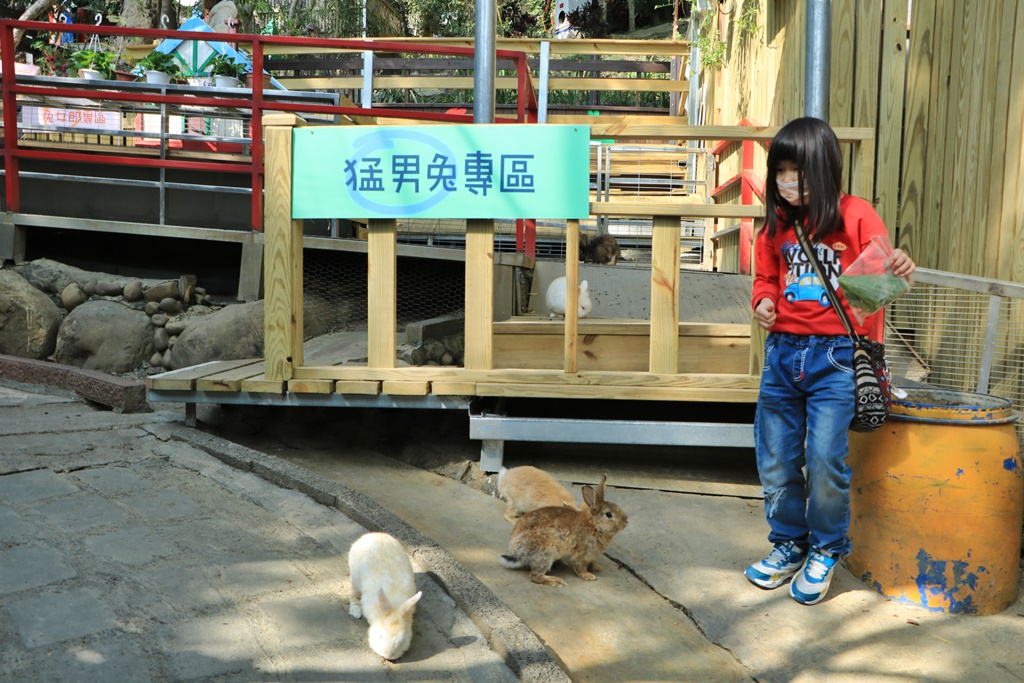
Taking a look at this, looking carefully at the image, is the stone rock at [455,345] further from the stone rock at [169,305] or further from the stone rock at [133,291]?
the stone rock at [133,291]

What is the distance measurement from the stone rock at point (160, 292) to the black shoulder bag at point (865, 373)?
5.51 meters

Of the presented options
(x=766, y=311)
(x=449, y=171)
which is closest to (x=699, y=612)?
(x=766, y=311)

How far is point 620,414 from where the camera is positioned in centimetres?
520

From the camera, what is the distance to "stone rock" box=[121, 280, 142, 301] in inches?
279

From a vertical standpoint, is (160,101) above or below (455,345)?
above

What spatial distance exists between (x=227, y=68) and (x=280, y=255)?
441 centimetres

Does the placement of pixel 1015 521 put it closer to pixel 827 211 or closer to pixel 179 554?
pixel 827 211

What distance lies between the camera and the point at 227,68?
320 inches

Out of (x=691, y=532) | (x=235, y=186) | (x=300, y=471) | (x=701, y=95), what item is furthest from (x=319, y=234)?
(x=701, y=95)

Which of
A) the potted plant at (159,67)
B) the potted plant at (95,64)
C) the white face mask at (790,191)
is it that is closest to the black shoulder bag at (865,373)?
the white face mask at (790,191)

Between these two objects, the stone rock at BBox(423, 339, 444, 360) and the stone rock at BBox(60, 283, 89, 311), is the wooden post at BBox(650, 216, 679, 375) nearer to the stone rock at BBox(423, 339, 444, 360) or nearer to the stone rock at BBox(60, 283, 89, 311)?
the stone rock at BBox(423, 339, 444, 360)

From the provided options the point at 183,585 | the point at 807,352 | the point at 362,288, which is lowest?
the point at 183,585

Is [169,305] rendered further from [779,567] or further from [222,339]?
[779,567]

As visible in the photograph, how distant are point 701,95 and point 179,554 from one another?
11662 mm
